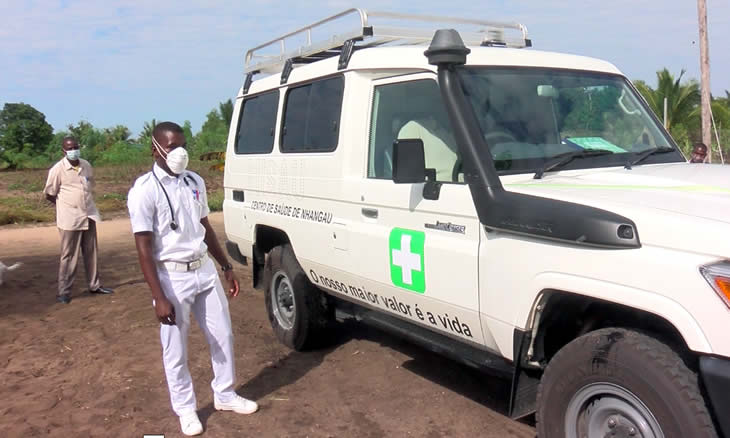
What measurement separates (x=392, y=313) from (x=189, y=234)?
54.5 inches

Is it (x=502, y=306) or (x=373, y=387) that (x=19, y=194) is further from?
(x=502, y=306)

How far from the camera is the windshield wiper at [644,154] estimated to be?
392cm

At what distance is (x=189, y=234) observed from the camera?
4.35m

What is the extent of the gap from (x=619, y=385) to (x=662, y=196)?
86 cm

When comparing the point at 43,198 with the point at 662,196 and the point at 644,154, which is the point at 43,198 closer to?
the point at 644,154

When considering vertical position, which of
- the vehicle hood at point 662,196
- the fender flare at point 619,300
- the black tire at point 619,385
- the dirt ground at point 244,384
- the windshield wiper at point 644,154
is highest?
the windshield wiper at point 644,154

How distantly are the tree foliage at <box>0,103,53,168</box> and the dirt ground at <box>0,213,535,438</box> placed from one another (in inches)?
1409

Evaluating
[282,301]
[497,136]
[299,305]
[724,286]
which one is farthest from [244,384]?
[724,286]

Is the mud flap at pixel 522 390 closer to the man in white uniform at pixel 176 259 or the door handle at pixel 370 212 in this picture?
the door handle at pixel 370 212

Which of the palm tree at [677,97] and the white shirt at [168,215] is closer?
the white shirt at [168,215]

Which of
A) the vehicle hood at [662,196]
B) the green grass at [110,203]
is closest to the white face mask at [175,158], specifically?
the vehicle hood at [662,196]

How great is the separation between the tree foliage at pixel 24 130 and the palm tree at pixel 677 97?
32.0 m

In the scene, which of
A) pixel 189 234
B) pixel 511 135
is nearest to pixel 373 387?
pixel 189 234

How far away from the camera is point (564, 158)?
3811 mm
